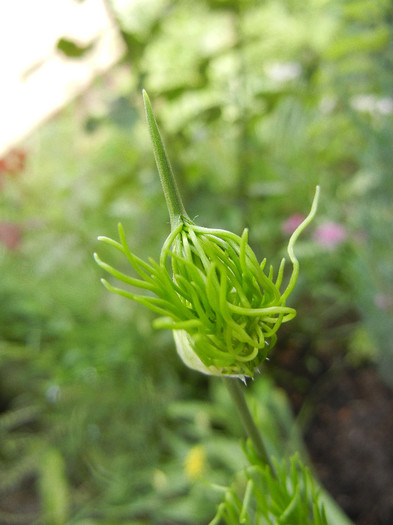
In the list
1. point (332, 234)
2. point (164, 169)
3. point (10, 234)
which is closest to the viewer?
point (164, 169)

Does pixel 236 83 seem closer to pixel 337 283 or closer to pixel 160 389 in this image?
pixel 337 283

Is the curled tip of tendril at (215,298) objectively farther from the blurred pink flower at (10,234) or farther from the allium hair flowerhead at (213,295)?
the blurred pink flower at (10,234)

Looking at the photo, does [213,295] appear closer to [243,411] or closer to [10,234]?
[243,411]

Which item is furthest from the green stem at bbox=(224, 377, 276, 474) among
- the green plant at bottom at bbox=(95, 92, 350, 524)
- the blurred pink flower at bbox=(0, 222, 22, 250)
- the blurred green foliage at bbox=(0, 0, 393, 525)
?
the blurred pink flower at bbox=(0, 222, 22, 250)

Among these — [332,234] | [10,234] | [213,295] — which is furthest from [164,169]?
[10,234]

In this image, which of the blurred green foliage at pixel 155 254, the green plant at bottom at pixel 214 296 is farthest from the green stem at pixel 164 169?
the blurred green foliage at pixel 155 254

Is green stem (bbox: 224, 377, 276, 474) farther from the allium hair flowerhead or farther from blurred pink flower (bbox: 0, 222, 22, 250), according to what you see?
blurred pink flower (bbox: 0, 222, 22, 250)

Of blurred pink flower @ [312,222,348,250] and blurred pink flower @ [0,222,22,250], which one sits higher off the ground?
blurred pink flower @ [0,222,22,250]

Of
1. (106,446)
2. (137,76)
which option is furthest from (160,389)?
(137,76)
